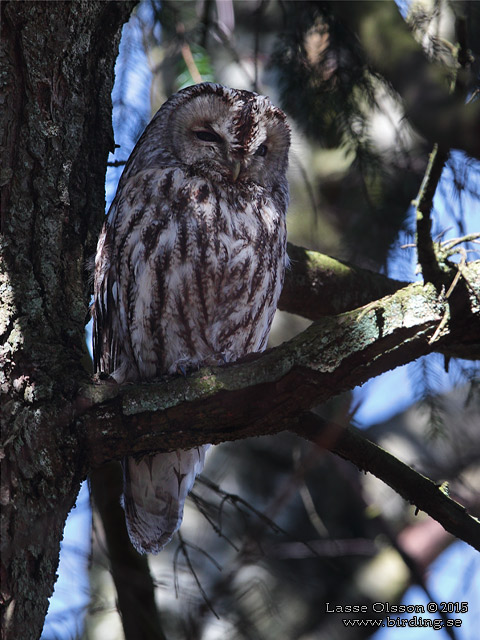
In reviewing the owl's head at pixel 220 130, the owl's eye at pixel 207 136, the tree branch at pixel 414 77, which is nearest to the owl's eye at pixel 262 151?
the owl's head at pixel 220 130

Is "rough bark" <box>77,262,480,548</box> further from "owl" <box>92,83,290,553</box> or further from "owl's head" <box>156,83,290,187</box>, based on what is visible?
"owl's head" <box>156,83,290,187</box>

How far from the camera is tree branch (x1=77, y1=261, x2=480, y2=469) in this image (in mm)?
1516

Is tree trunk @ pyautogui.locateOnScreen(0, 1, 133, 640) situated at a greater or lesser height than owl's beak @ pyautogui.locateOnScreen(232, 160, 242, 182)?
lesser

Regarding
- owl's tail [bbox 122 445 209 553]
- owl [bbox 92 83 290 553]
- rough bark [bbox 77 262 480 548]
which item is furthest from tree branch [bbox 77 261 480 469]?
owl's tail [bbox 122 445 209 553]

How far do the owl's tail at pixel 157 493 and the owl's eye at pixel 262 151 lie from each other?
1.11 metres

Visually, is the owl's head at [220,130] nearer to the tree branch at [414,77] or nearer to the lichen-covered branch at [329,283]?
the lichen-covered branch at [329,283]

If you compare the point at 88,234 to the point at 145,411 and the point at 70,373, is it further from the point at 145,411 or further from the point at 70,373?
the point at 145,411

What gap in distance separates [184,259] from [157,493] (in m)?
0.84

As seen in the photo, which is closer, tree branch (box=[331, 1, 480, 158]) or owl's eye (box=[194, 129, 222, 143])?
tree branch (box=[331, 1, 480, 158])

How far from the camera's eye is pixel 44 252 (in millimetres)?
1850

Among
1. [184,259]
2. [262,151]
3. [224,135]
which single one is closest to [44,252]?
[184,259]

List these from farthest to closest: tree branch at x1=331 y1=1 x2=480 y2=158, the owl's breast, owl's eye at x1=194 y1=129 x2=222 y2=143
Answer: owl's eye at x1=194 y1=129 x2=222 y2=143, the owl's breast, tree branch at x1=331 y1=1 x2=480 y2=158

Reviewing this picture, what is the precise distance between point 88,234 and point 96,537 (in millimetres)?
988

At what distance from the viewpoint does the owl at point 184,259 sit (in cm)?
221
